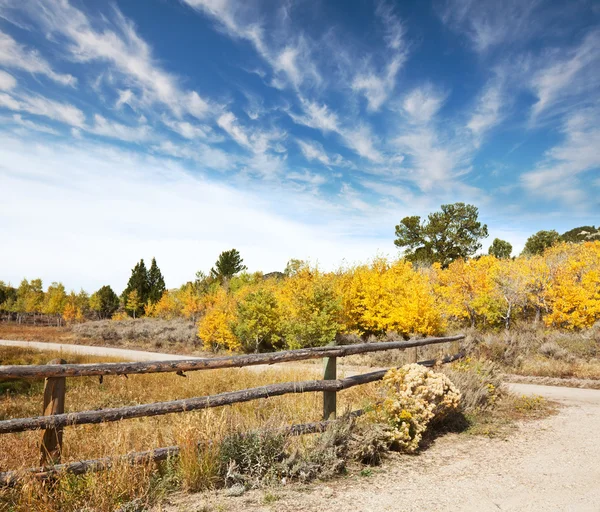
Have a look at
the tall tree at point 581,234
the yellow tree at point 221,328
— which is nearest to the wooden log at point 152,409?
the yellow tree at point 221,328

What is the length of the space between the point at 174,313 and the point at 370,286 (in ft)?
116

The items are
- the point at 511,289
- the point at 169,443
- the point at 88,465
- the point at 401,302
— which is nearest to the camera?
the point at 88,465

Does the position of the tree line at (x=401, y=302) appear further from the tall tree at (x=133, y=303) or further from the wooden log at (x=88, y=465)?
the tall tree at (x=133, y=303)

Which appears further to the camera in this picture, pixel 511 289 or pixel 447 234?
pixel 447 234

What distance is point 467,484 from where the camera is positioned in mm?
4695

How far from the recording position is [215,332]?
95.2 feet

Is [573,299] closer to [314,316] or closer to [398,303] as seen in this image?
[398,303]

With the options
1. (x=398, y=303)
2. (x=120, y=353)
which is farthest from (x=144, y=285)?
(x=398, y=303)

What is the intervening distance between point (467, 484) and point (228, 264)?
172 feet

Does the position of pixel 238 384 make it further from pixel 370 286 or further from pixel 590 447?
pixel 370 286

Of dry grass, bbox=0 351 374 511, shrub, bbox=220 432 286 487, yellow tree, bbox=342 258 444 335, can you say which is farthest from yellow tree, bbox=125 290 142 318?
shrub, bbox=220 432 286 487

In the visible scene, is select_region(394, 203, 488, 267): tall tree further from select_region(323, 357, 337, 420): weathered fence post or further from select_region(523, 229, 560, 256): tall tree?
select_region(323, 357, 337, 420): weathered fence post

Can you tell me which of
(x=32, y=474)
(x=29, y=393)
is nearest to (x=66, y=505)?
(x=32, y=474)

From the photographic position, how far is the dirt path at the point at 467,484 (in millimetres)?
4098
